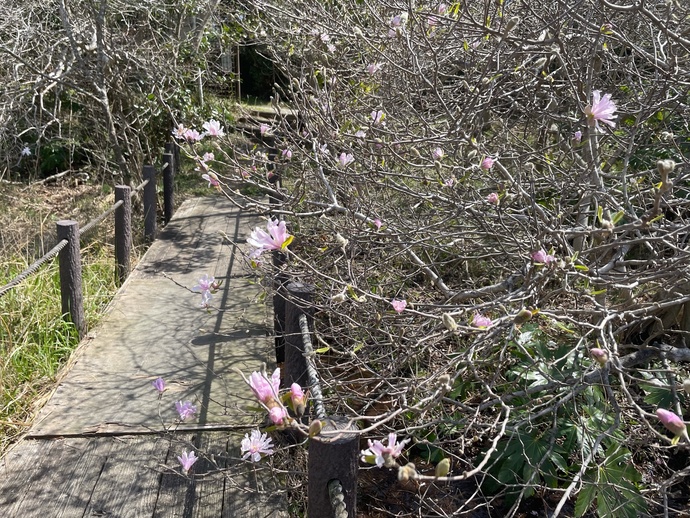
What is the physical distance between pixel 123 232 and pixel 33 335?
141 cm

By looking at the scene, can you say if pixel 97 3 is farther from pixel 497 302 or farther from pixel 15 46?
pixel 497 302

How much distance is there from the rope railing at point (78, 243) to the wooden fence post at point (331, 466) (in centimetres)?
206

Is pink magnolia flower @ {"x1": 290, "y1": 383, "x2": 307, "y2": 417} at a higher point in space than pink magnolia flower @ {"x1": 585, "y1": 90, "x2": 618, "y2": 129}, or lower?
lower

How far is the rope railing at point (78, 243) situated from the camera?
12.5ft

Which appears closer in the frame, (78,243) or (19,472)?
(19,472)

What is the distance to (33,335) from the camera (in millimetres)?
3875

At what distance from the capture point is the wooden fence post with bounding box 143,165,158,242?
19.9 feet

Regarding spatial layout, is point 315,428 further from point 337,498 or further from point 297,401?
point 337,498

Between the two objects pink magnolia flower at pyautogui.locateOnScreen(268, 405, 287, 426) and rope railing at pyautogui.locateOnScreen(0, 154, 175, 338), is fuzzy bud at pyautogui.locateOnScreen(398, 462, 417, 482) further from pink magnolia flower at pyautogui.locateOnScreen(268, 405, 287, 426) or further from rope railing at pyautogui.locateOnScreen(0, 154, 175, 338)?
rope railing at pyautogui.locateOnScreen(0, 154, 175, 338)

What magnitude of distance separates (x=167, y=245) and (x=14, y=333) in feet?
7.78

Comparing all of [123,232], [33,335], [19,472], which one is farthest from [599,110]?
[123,232]

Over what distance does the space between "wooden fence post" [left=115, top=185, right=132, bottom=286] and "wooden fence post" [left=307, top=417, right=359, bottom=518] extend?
3718 millimetres

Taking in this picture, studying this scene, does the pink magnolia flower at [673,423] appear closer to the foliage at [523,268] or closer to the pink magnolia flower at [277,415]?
the foliage at [523,268]

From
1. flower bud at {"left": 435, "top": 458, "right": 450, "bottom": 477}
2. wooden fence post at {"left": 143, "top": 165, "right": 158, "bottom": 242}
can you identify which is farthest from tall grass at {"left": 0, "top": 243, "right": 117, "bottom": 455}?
flower bud at {"left": 435, "top": 458, "right": 450, "bottom": 477}
